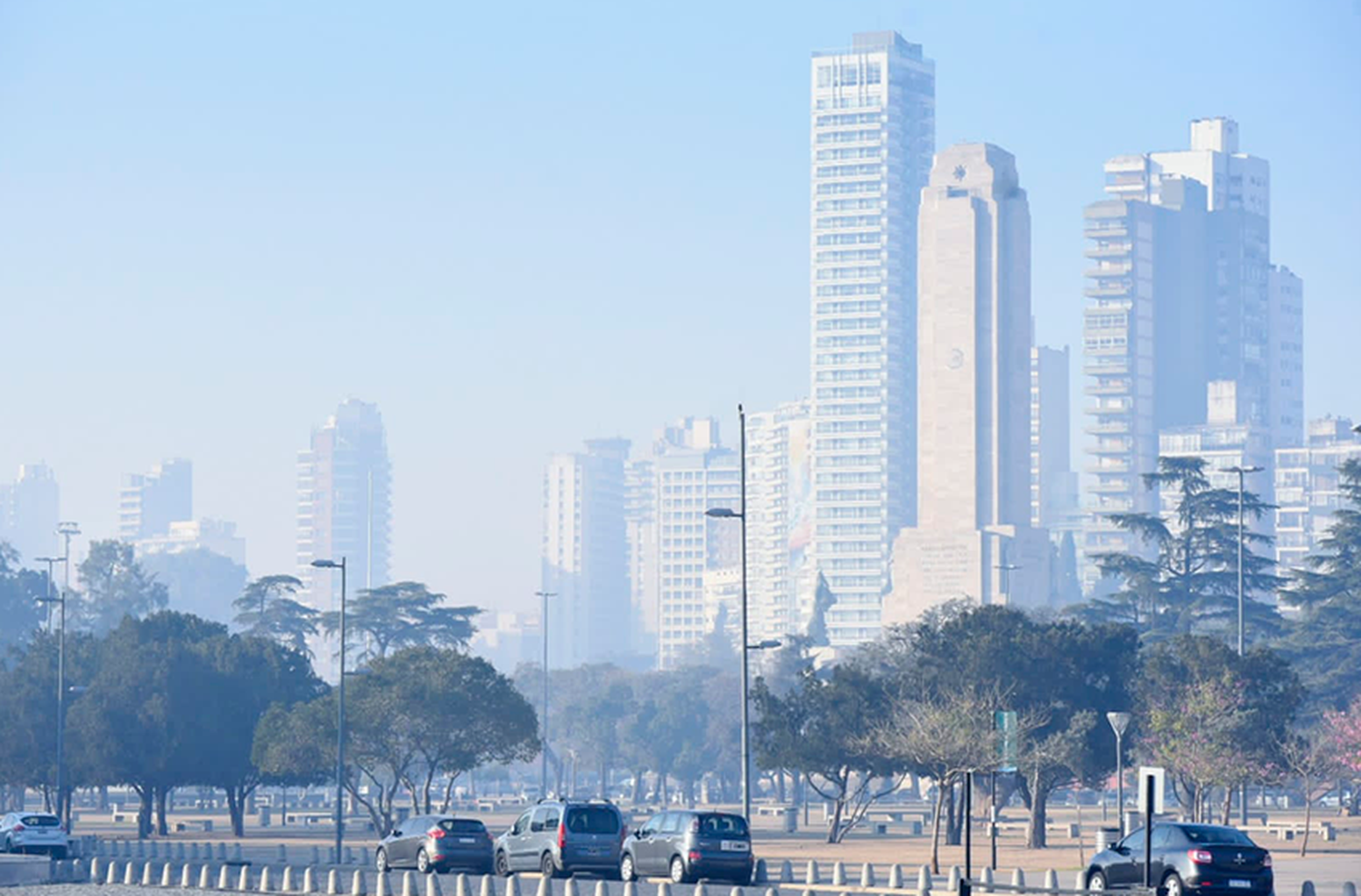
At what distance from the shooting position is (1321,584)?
149 metres

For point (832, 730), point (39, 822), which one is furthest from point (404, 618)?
point (39, 822)

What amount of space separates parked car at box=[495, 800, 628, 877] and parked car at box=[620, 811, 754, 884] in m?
0.62

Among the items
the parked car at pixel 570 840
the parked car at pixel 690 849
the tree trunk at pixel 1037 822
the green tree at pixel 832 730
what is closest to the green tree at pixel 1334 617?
the green tree at pixel 832 730

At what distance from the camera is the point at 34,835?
2685 inches

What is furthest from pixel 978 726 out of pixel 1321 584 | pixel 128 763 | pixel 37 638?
pixel 1321 584

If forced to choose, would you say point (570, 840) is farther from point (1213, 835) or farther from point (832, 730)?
point (832, 730)

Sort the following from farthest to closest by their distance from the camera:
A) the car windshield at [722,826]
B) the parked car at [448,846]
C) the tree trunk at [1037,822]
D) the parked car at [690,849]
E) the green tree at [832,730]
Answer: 1. the green tree at [832,730]
2. the tree trunk at [1037,822]
3. the parked car at [448,846]
4. the car windshield at [722,826]
5. the parked car at [690,849]

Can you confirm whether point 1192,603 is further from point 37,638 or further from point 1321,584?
point 37,638

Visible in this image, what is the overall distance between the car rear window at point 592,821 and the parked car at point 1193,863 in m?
12.1

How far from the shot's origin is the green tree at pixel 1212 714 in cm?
8069

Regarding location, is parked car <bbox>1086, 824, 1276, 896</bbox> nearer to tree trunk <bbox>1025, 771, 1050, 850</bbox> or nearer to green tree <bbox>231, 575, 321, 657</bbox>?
tree trunk <bbox>1025, 771, 1050, 850</bbox>

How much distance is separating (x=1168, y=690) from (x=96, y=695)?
45717mm

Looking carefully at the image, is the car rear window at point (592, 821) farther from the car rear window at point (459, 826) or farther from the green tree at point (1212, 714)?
the green tree at point (1212, 714)

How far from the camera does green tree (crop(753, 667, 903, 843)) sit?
84.2 metres
